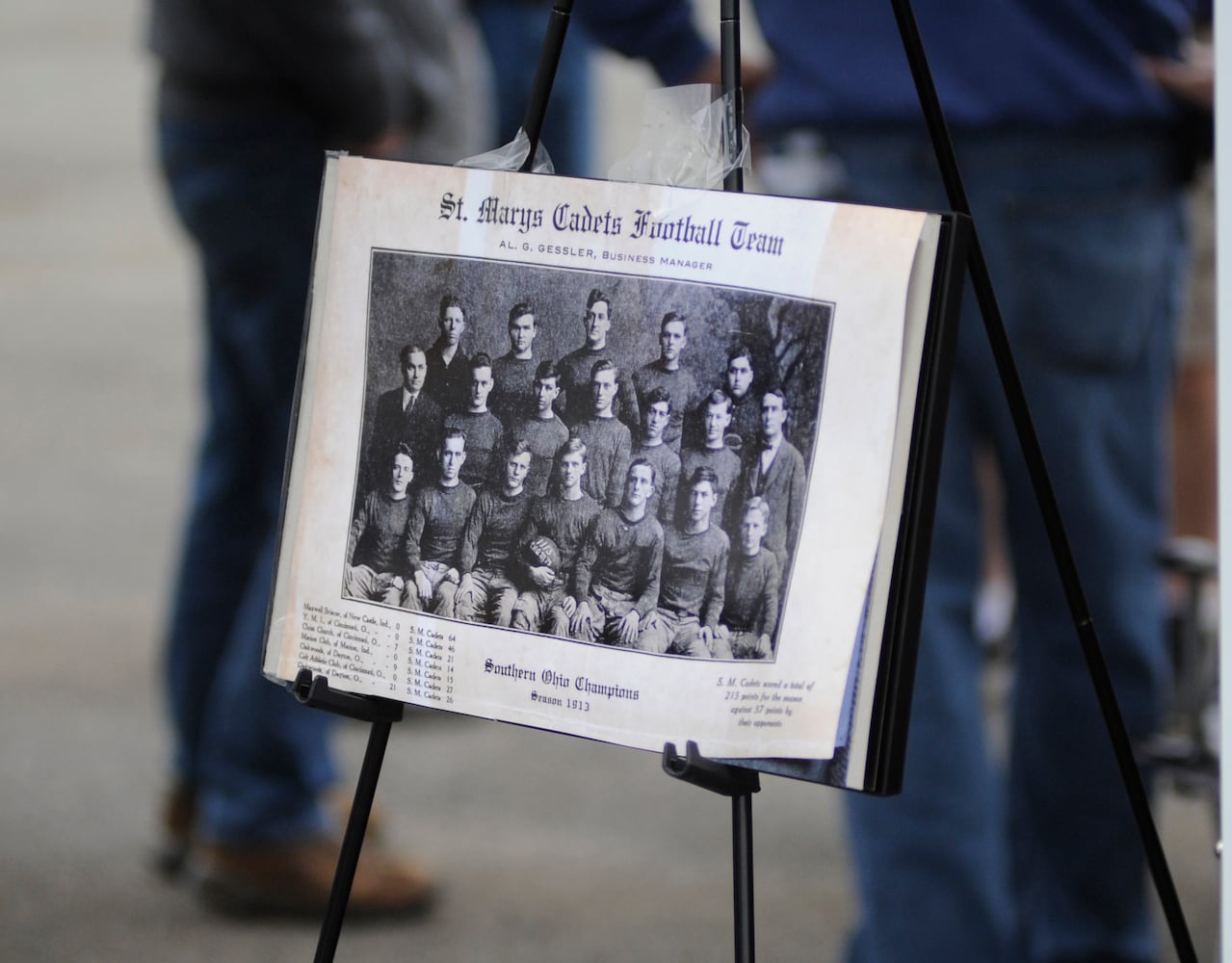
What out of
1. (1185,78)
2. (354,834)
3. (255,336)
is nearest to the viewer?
(354,834)

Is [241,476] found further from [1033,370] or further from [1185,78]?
[1185,78]

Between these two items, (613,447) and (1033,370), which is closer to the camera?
(613,447)

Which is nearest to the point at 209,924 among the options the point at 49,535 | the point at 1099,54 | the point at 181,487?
the point at 1099,54

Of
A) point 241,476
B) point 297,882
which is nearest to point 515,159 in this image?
point 241,476

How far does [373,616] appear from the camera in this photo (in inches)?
33.5

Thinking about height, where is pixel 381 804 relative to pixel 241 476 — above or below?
below

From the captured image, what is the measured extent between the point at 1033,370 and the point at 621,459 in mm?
770

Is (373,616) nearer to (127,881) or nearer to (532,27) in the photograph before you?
(127,881)

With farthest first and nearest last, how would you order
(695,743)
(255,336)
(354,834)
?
(255,336) < (354,834) < (695,743)

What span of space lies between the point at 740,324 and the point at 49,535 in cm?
311

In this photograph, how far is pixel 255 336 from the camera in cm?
181

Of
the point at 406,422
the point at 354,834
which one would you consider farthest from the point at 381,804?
the point at 406,422

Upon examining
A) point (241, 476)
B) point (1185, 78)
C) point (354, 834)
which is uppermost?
point (1185, 78)

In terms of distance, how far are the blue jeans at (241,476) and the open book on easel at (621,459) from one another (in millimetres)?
956
